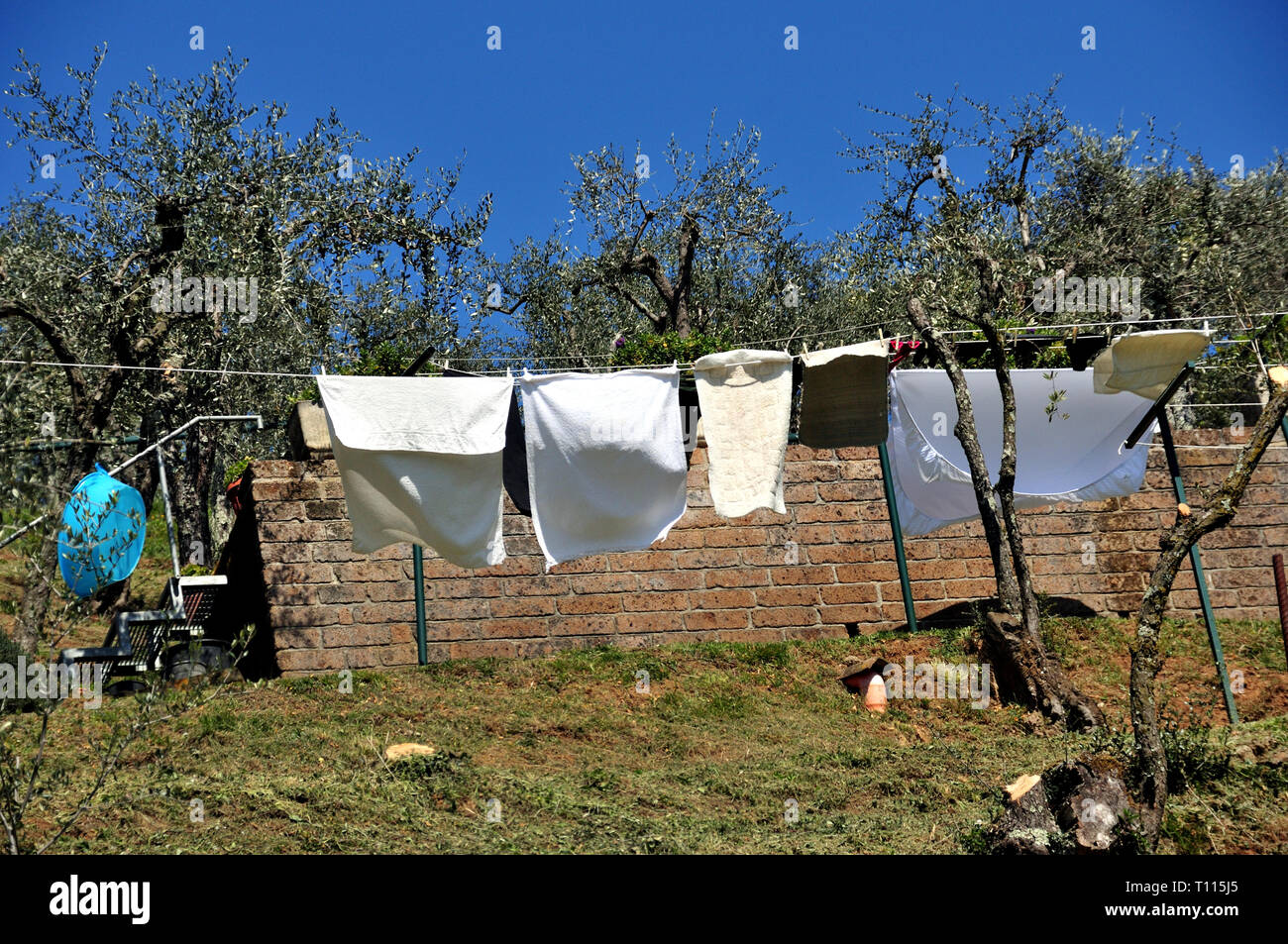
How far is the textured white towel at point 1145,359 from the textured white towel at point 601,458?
3.54 m

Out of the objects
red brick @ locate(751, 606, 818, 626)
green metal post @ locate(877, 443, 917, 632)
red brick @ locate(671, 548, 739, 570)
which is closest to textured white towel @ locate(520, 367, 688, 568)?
red brick @ locate(671, 548, 739, 570)

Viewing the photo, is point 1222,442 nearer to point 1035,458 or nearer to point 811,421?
point 1035,458

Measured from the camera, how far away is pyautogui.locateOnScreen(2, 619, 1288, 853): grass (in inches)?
227

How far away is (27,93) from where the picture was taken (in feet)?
35.3

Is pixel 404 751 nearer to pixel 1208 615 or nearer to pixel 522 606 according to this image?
pixel 522 606

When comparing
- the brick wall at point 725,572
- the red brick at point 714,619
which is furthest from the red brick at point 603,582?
the red brick at point 714,619

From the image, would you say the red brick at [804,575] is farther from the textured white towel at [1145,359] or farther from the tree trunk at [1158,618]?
the tree trunk at [1158,618]

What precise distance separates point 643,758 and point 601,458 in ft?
7.33

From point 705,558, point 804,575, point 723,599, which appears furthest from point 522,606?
point 804,575

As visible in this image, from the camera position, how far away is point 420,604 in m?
9.36

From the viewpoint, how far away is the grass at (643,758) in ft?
18.9

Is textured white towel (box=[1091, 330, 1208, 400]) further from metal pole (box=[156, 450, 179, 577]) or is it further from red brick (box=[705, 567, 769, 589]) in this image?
metal pole (box=[156, 450, 179, 577])

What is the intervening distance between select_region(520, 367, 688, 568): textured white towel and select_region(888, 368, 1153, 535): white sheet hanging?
8.10 ft
